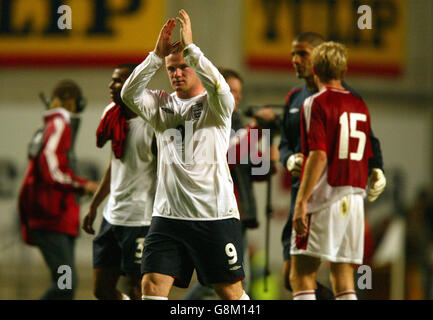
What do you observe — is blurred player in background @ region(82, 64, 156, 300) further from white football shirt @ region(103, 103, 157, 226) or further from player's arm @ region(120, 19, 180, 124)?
player's arm @ region(120, 19, 180, 124)

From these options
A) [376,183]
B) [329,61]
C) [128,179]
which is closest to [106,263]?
[128,179]

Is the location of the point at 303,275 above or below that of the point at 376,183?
below

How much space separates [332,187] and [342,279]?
0.59 meters

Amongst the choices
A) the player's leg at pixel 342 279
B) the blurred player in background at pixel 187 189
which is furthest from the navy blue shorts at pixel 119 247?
the player's leg at pixel 342 279

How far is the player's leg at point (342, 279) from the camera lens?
474cm

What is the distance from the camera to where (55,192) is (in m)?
6.18

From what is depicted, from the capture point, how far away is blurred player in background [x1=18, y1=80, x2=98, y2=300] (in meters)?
6.02

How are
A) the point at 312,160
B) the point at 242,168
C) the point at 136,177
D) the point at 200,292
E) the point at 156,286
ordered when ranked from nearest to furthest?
the point at 156,286 < the point at 312,160 < the point at 136,177 < the point at 200,292 < the point at 242,168

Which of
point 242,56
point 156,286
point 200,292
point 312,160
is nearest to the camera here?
point 156,286

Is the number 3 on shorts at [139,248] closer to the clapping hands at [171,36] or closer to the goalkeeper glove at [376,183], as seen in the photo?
the clapping hands at [171,36]

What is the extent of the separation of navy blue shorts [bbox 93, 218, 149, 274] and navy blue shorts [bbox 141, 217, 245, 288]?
0.85 metres

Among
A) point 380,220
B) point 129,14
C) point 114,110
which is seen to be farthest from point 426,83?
point 114,110

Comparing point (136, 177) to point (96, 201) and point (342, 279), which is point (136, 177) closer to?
point (96, 201)
